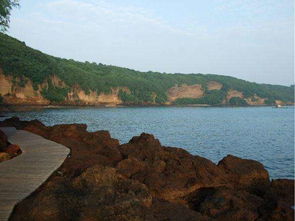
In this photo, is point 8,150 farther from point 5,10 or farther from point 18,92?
point 18,92

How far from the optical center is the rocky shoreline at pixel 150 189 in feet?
22.1

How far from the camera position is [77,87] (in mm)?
121188

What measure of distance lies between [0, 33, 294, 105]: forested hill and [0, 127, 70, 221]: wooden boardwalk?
133ft

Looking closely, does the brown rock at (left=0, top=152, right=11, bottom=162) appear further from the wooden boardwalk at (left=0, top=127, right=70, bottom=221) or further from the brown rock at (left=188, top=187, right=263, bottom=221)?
the brown rock at (left=188, top=187, right=263, bottom=221)

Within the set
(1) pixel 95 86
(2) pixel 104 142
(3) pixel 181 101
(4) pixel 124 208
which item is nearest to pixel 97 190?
(4) pixel 124 208

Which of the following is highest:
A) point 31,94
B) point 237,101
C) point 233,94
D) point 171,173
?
point 233,94

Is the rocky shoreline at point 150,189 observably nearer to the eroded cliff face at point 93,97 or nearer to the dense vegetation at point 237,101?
the eroded cliff face at point 93,97

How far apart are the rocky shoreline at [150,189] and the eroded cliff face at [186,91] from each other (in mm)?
170990

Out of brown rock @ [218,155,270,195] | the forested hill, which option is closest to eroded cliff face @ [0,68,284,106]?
the forested hill

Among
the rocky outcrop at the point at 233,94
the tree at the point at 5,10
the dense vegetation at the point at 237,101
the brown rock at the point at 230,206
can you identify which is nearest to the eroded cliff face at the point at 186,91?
the rocky outcrop at the point at 233,94

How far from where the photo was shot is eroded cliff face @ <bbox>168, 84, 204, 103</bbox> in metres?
187

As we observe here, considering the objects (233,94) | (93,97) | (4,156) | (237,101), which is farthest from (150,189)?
(233,94)

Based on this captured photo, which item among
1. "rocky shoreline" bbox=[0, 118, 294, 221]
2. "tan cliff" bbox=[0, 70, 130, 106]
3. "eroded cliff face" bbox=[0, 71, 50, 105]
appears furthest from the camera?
"tan cliff" bbox=[0, 70, 130, 106]

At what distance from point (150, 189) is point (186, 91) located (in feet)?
598
